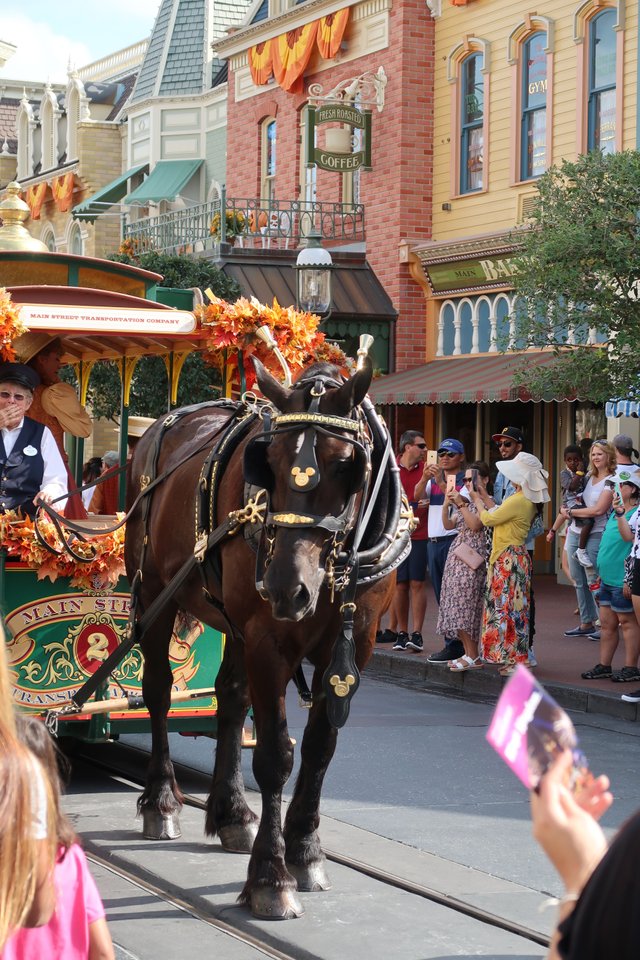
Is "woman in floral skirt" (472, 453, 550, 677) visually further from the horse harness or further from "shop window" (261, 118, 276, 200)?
"shop window" (261, 118, 276, 200)

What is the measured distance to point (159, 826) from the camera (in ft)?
22.1

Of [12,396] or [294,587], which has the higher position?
[12,396]

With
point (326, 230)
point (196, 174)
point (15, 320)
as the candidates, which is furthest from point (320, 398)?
point (196, 174)

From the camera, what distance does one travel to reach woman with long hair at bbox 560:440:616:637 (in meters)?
13.6

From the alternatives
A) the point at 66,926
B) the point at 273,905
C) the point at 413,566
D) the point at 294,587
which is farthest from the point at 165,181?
the point at 66,926

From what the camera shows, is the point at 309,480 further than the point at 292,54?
No

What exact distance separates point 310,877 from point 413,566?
8115 millimetres

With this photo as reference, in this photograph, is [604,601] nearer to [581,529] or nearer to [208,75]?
[581,529]

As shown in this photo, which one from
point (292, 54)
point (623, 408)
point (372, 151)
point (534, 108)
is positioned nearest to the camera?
point (623, 408)

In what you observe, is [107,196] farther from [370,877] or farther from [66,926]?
[66,926]

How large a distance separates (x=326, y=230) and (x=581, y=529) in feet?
40.5

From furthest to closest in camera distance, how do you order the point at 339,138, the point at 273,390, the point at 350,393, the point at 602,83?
1. the point at 339,138
2. the point at 602,83
3. the point at 273,390
4. the point at 350,393

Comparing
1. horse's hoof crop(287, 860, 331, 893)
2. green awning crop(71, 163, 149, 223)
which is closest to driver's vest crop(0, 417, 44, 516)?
horse's hoof crop(287, 860, 331, 893)

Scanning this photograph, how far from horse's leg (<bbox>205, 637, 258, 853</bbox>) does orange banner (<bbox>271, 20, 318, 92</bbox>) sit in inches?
789
